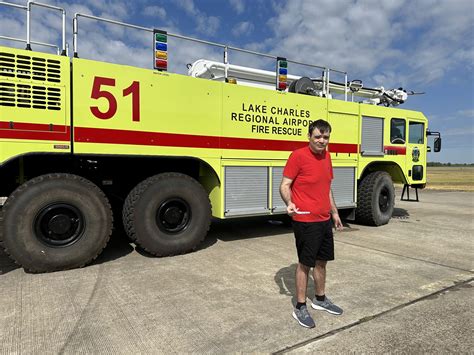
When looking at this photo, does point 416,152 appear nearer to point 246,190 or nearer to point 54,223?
point 246,190

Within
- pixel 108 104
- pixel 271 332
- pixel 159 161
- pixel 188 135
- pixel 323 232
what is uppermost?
pixel 108 104

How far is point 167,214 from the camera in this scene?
16.7 ft

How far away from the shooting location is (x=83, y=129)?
4.45 m

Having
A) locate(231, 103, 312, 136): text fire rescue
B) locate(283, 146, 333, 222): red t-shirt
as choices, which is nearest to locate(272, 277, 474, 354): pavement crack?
locate(283, 146, 333, 222): red t-shirt

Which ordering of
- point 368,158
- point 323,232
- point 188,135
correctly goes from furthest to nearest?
1. point 368,158
2. point 188,135
3. point 323,232

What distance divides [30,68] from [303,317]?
423cm

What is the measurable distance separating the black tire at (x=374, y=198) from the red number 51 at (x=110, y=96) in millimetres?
5297

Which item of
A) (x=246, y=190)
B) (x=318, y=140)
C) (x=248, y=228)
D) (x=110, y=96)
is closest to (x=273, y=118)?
(x=246, y=190)

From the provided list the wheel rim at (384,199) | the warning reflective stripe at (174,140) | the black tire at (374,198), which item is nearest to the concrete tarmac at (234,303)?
the warning reflective stripe at (174,140)

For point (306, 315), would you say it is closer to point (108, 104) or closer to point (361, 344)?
point (361, 344)

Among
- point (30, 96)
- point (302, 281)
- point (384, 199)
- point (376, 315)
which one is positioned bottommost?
point (376, 315)

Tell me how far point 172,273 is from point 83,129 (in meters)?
2.23

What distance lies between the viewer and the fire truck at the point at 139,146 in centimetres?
415

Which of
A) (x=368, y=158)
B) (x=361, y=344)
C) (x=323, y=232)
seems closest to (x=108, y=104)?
(x=323, y=232)
